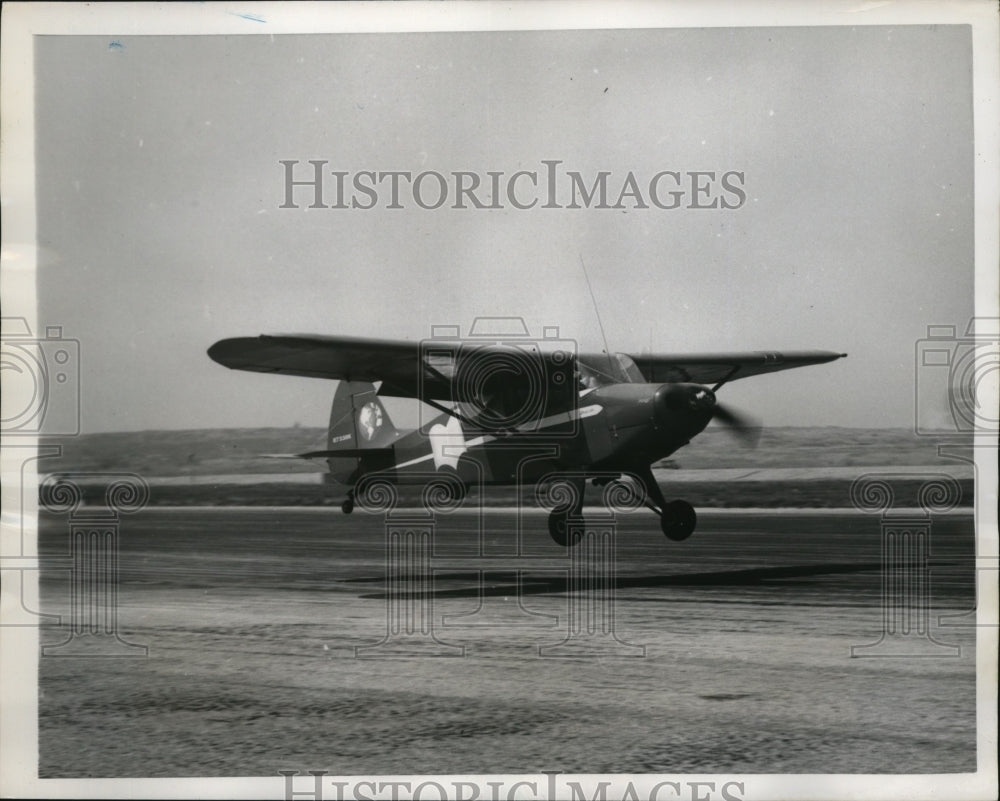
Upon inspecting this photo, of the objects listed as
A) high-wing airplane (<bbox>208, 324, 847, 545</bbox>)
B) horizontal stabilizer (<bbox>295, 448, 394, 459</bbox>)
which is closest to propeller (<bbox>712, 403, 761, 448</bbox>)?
high-wing airplane (<bbox>208, 324, 847, 545</bbox>)

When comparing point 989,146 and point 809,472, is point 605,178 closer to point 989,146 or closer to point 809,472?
point 989,146

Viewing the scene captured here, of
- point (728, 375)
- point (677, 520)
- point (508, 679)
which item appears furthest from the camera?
point (677, 520)

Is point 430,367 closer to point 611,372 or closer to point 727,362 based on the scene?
point 611,372

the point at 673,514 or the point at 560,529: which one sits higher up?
the point at 673,514

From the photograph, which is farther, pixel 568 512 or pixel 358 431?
pixel 358 431

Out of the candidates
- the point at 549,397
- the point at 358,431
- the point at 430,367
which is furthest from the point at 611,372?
the point at 358,431

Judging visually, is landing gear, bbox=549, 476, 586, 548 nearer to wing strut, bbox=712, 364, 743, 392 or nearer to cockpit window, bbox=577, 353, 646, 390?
cockpit window, bbox=577, 353, 646, 390

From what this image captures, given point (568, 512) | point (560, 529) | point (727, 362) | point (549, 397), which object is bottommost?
point (560, 529)

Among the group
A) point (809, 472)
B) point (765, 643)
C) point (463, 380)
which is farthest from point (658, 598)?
point (809, 472)
